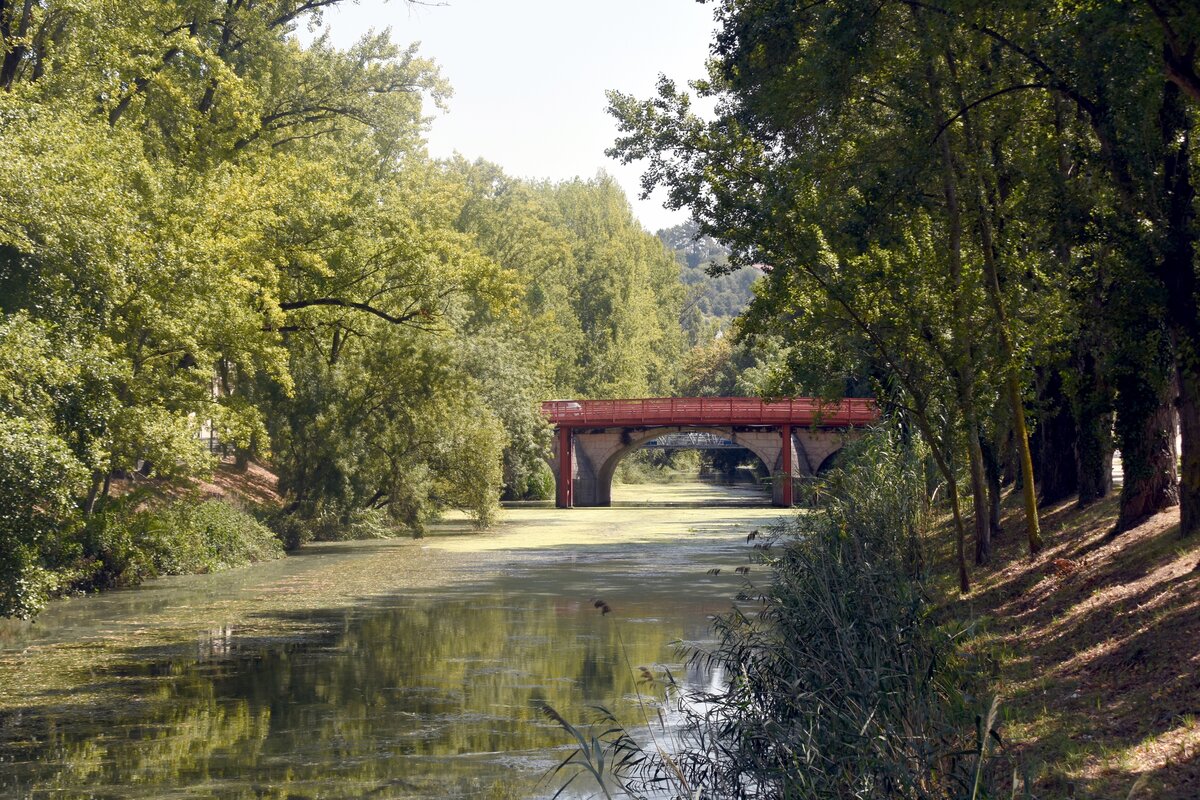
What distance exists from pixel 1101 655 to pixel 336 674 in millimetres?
8165

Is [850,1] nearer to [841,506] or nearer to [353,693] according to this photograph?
[841,506]

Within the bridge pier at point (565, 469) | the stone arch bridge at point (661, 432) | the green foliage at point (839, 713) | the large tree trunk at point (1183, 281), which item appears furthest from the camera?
the bridge pier at point (565, 469)

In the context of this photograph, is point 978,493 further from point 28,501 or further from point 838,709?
point 28,501

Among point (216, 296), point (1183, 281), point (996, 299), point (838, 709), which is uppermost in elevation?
point (216, 296)

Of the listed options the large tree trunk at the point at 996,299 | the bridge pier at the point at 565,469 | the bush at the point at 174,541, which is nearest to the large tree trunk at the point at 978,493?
the large tree trunk at the point at 996,299

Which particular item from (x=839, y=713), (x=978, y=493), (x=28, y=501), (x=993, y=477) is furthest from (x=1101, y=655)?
(x=28, y=501)

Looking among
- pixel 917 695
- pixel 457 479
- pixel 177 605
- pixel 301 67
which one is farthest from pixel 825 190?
pixel 457 479

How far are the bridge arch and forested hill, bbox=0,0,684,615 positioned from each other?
507 inches

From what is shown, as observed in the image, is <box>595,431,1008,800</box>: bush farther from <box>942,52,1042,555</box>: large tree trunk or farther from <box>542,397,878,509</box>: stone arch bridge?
<box>542,397,878,509</box>: stone arch bridge

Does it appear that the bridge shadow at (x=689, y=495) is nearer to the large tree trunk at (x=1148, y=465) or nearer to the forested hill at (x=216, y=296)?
the forested hill at (x=216, y=296)

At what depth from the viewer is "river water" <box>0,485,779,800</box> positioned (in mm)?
10281

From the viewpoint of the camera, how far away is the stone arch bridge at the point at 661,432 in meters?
50.8

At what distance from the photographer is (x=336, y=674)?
14.7 m

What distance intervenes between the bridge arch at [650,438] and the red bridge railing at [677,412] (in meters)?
0.82
